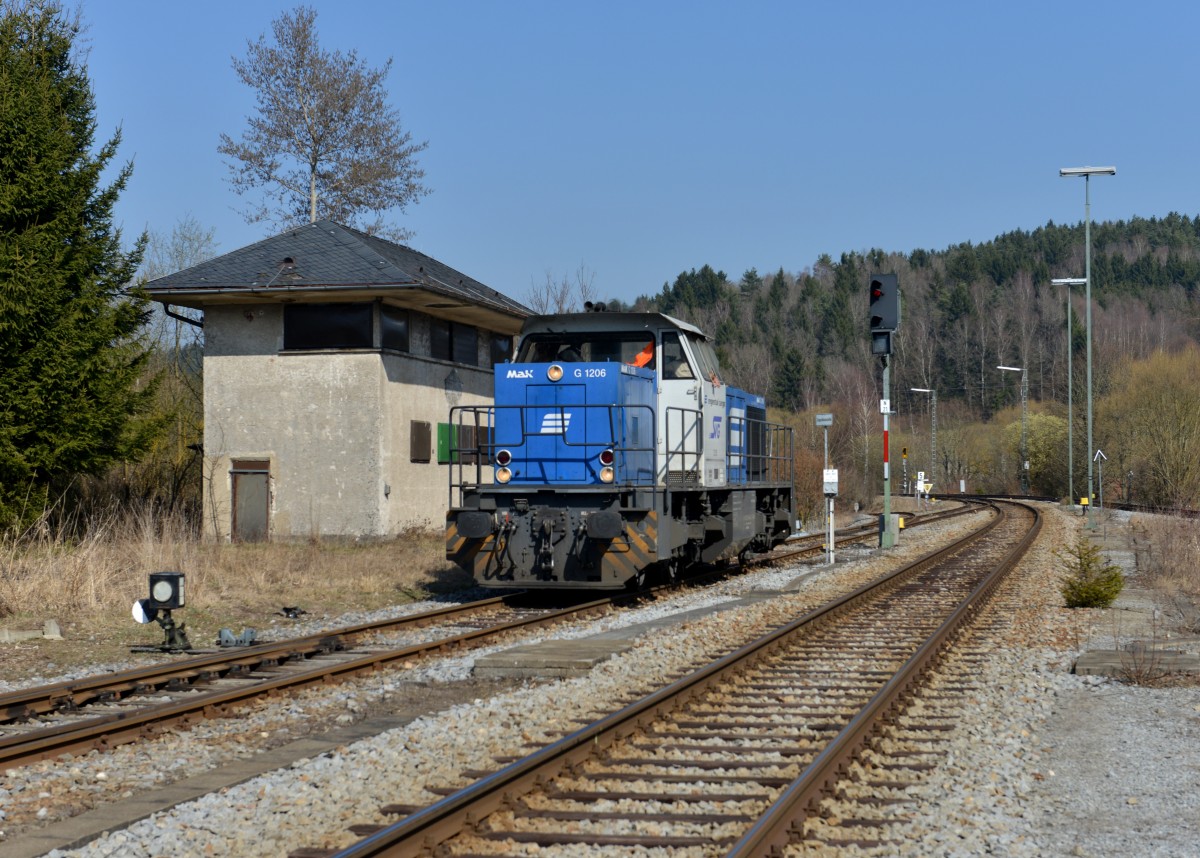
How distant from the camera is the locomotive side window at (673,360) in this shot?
15.7m

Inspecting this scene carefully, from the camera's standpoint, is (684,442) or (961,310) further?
(961,310)

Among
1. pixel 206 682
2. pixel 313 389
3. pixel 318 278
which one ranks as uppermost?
pixel 318 278

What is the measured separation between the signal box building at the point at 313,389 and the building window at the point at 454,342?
28.9 inches

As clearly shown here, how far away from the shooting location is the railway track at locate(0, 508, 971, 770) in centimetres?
760

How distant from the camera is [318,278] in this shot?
23625 millimetres

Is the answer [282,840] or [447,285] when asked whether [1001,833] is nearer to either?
[282,840]

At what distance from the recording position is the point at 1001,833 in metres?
5.50

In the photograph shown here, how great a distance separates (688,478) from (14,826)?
10877mm

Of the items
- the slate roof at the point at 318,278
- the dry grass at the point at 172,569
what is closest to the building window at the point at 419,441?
the slate roof at the point at 318,278

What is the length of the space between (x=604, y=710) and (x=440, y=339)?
61.8 ft

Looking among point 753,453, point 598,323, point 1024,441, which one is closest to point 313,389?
point 753,453

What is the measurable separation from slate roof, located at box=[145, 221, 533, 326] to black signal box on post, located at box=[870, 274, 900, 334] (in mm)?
7725

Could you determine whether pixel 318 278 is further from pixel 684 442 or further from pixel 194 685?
pixel 194 685

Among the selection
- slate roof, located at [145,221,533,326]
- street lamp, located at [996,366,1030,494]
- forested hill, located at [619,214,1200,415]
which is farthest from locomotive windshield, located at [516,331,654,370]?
forested hill, located at [619,214,1200,415]
